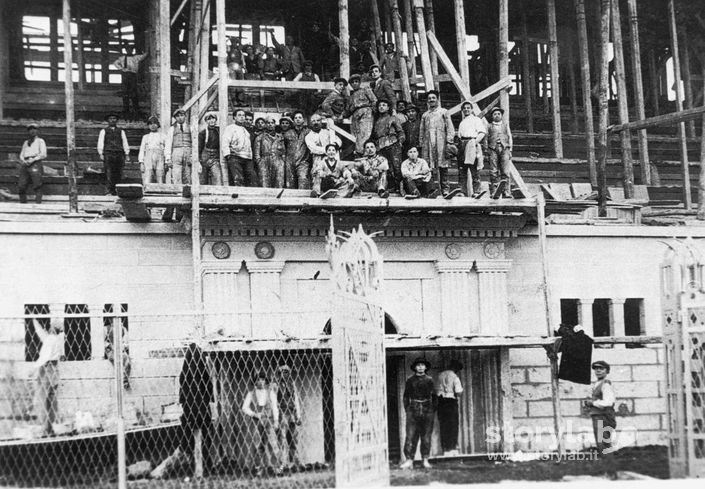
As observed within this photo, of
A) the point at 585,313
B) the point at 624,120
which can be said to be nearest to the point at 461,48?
the point at 624,120

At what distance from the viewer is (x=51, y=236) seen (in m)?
19.5

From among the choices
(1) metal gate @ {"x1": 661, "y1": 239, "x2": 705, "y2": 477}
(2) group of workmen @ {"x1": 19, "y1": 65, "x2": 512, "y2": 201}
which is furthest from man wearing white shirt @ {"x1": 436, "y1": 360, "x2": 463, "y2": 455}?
(1) metal gate @ {"x1": 661, "y1": 239, "x2": 705, "y2": 477}

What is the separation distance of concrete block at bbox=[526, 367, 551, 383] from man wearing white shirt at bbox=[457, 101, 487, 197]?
348cm

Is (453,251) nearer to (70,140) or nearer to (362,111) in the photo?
(362,111)

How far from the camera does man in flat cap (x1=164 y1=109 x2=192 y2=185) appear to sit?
20828 millimetres

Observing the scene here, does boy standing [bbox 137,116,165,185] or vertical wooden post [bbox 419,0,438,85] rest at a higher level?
vertical wooden post [bbox 419,0,438,85]

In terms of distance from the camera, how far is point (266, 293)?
797 inches

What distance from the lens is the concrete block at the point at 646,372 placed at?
70.6 feet

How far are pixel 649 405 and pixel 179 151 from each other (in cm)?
992

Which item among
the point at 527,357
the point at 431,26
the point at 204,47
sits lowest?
the point at 527,357

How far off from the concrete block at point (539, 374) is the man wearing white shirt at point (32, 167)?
9.95 metres

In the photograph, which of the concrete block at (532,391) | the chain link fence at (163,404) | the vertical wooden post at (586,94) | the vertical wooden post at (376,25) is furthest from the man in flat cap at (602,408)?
the vertical wooden post at (376,25)

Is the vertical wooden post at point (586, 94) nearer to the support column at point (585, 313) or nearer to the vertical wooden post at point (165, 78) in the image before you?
the support column at point (585, 313)

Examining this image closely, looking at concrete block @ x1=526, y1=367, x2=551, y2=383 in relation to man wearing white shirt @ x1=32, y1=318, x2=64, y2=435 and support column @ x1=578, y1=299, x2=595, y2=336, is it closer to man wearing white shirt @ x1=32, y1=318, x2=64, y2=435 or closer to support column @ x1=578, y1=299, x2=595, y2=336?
support column @ x1=578, y1=299, x2=595, y2=336
